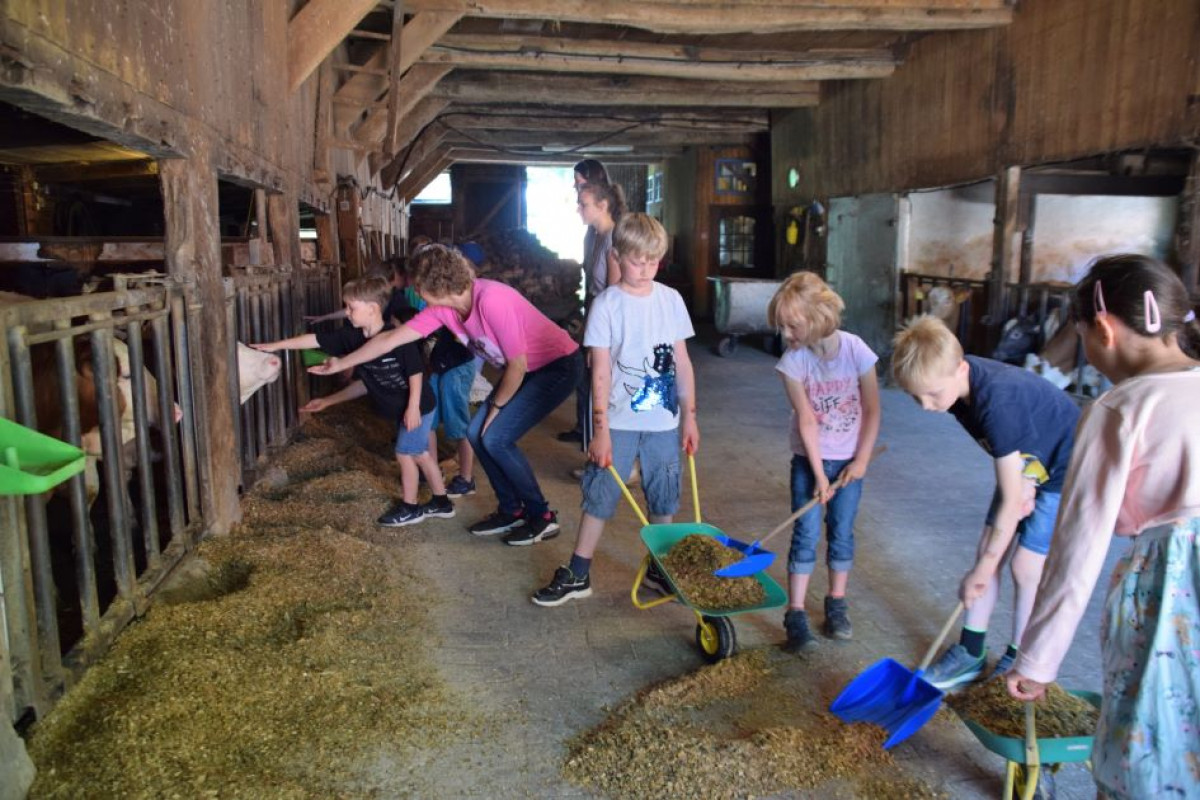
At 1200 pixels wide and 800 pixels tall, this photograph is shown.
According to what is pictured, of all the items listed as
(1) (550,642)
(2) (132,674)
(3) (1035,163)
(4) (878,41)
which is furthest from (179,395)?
(4) (878,41)

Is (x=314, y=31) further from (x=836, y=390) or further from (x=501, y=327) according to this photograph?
(x=836, y=390)

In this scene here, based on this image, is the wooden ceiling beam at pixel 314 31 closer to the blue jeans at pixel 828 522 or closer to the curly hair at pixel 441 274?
the curly hair at pixel 441 274

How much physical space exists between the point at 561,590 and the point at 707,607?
0.97 metres

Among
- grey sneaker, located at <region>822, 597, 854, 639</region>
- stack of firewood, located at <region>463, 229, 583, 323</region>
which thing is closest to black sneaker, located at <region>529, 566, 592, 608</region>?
grey sneaker, located at <region>822, 597, 854, 639</region>

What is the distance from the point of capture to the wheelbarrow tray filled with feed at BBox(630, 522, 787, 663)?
3332mm

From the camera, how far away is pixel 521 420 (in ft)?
15.8

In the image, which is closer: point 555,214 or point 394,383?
point 394,383

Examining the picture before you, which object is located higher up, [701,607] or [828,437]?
[828,437]

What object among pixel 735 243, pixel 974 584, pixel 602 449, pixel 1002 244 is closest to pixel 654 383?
pixel 602 449

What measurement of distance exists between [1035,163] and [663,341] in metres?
6.85

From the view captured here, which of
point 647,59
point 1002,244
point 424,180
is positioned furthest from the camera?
point 424,180

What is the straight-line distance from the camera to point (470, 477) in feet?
19.7

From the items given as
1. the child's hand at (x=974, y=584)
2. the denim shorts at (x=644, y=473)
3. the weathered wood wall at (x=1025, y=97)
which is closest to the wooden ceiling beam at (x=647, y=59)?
the weathered wood wall at (x=1025, y=97)

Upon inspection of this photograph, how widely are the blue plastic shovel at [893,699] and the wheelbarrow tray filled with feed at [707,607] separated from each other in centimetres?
44
